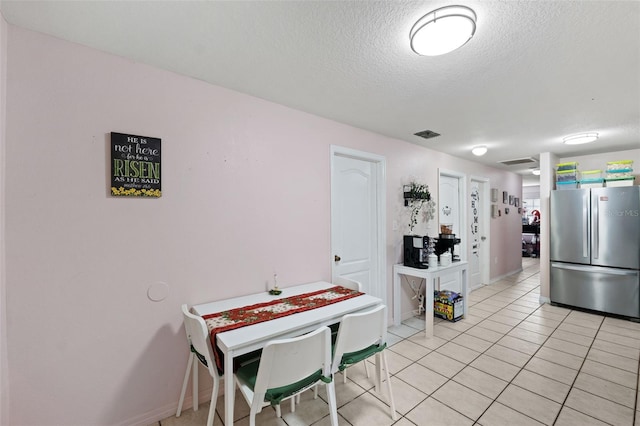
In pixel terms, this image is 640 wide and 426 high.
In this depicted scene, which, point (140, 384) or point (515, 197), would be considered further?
point (515, 197)

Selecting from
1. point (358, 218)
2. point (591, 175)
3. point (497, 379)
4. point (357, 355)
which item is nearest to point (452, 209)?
point (591, 175)

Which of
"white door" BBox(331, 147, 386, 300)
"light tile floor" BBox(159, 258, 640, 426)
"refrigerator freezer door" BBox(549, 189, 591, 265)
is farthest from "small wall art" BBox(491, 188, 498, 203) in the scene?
"white door" BBox(331, 147, 386, 300)

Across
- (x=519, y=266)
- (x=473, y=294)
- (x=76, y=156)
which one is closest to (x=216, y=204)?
(x=76, y=156)

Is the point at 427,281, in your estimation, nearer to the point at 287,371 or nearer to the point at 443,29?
the point at 287,371

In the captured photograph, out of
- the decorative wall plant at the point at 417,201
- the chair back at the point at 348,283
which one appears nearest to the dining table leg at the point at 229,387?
the chair back at the point at 348,283

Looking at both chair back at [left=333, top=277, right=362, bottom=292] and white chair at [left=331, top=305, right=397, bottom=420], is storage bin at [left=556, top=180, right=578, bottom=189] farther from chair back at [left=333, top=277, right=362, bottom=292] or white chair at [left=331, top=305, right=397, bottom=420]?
white chair at [left=331, top=305, right=397, bottom=420]

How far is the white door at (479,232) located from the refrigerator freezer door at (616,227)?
5.27ft

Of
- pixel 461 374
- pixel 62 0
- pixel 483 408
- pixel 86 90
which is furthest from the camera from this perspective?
pixel 461 374

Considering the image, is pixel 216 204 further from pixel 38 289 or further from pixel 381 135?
pixel 381 135

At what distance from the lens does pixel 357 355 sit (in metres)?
1.78

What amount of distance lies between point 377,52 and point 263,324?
180cm

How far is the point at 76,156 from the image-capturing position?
159cm

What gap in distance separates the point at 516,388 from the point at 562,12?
8.42 ft

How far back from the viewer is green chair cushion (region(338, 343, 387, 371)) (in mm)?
1724
